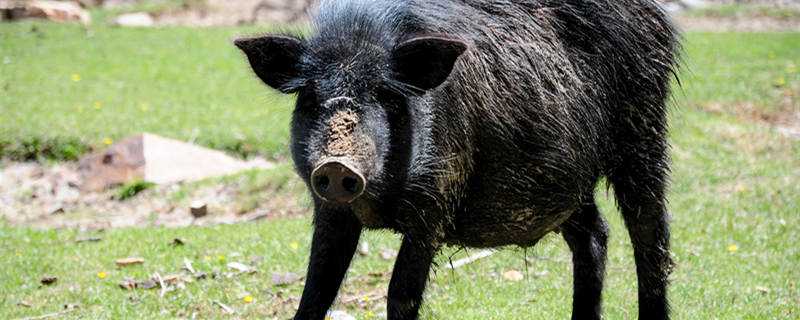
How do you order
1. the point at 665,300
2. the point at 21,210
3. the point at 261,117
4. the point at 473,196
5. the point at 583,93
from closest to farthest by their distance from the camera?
the point at 473,196 → the point at 583,93 → the point at 665,300 → the point at 21,210 → the point at 261,117

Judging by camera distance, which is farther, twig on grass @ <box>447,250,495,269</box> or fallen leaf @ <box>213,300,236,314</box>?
twig on grass @ <box>447,250,495,269</box>

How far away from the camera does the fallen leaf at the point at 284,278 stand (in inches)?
285

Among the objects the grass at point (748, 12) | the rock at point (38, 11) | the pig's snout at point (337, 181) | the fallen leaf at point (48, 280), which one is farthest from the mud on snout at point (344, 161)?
the grass at point (748, 12)

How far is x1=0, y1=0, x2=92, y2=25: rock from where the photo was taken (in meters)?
19.5

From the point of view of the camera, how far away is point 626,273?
7.62m

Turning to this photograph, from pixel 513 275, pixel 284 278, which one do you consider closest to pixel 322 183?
pixel 284 278

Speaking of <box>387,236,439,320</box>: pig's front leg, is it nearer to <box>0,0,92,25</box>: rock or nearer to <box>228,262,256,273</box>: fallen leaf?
<box>228,262,256,273</box>: fallen leaf

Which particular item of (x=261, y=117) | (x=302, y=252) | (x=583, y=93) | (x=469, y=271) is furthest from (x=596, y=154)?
(x=261, y=117)

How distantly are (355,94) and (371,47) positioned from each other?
270mm

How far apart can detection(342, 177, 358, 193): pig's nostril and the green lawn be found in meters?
1.12

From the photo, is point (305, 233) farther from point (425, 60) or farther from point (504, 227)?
point (425, 60)

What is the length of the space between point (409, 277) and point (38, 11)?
649 inches

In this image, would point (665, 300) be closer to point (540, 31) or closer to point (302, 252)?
point (540, 31)

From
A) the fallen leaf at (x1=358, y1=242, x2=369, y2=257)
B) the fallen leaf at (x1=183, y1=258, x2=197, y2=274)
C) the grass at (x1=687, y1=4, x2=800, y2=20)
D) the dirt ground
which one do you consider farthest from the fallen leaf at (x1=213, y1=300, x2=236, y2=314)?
the grass at (x1=687, y1=4, x2=800, y2=20)
